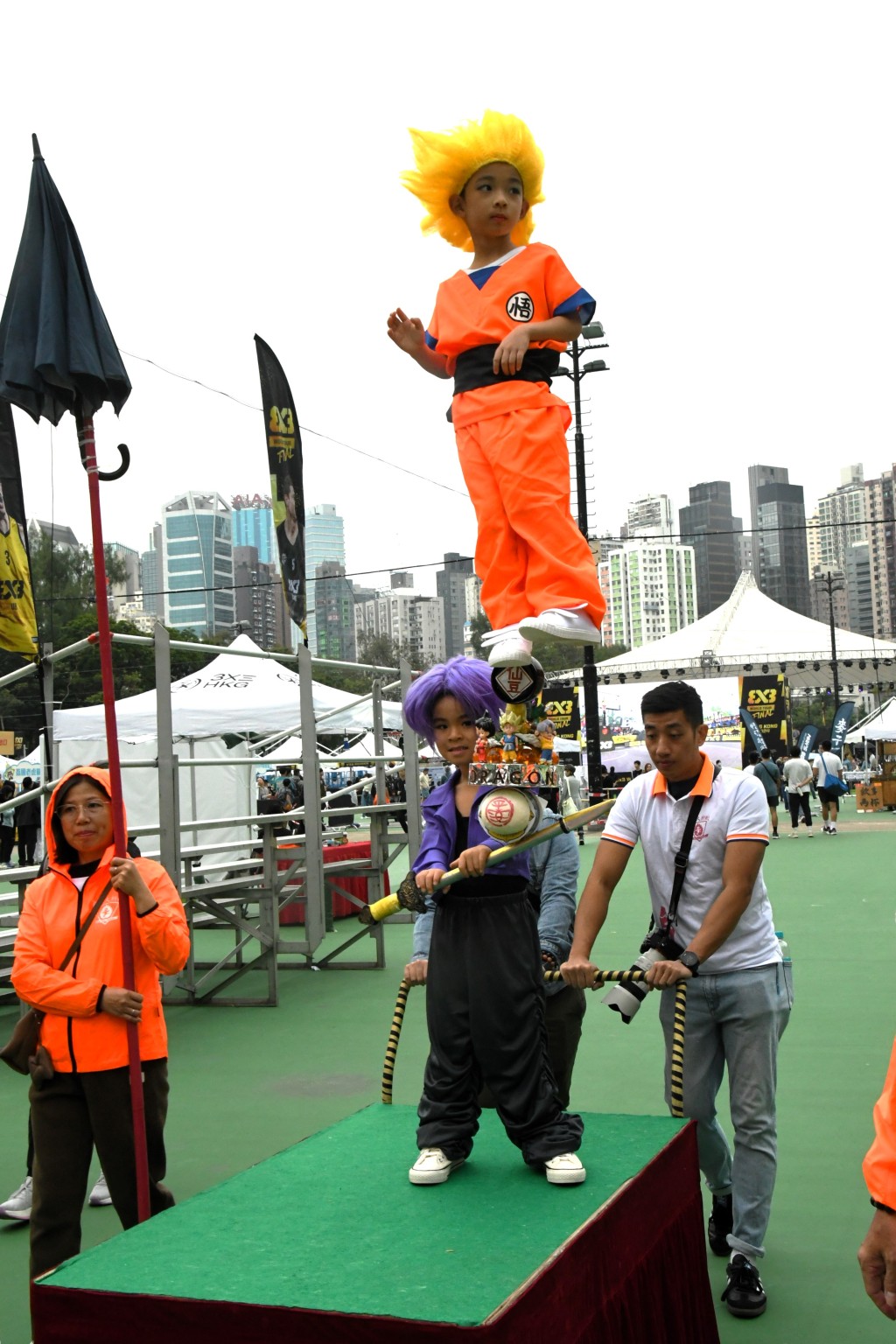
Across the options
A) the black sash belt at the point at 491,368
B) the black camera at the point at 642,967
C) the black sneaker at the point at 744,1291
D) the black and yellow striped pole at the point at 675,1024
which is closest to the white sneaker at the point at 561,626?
the black sash belt at the point at 491,368

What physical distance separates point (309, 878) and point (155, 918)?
17.3ft

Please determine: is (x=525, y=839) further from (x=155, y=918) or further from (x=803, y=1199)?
(x=803, y=1199)

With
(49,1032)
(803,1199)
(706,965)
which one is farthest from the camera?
(803,1199)

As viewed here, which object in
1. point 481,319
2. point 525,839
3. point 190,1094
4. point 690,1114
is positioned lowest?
point 190,1094

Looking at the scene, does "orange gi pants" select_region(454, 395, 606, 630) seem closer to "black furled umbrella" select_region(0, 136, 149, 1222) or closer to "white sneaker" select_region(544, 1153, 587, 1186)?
"black furled umbrella" select_region(0, 136, 149, 1222)

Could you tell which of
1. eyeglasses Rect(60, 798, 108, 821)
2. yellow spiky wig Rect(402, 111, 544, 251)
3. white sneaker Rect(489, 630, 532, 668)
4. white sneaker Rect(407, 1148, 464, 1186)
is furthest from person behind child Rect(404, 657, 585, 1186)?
yellow spiky wig Rect(402, 111, 544, 251)

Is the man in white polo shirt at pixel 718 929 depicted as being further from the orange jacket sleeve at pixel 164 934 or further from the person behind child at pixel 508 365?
the orange jacket sleeve at pixel 164 934

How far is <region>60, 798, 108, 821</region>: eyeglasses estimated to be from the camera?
3.62 metres

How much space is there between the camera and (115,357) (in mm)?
3473

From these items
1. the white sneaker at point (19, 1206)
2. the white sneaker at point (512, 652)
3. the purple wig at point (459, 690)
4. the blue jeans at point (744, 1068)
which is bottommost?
the white sneaker at point (19, 1206)

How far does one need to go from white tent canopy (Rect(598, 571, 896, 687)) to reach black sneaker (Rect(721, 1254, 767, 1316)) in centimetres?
3994

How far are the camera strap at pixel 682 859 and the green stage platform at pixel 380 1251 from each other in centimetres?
67

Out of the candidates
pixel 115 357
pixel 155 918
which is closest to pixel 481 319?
pixel 115 357

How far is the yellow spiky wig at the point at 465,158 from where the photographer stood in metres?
3.07
